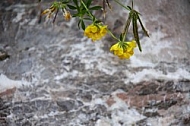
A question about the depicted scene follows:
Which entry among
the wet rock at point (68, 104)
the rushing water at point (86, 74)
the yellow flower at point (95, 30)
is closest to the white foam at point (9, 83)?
the rushing water at point (86, 74)

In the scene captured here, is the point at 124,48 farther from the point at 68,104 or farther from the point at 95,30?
the point at 68,104

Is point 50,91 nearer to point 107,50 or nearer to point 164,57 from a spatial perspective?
point 107,50

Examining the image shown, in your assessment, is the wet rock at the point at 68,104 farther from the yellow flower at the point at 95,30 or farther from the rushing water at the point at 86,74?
the yellow flower at the point at 95,30

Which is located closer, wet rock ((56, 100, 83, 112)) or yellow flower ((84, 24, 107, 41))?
yellow flower ((84, 24, 107, 41))

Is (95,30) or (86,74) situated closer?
(95,30)

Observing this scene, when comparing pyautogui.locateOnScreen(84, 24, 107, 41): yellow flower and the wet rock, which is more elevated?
pyautogui.locateOnScreen(84, 24, 107, 41): yellow flower

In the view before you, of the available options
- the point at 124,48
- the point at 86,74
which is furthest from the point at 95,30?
the point at 86,74

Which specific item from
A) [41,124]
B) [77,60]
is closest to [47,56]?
[77,60]

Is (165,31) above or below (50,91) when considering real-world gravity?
above

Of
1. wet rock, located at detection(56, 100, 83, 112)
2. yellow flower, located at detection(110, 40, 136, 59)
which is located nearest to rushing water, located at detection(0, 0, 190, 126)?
wet rock, located at detection(56, 100, 83, 112)

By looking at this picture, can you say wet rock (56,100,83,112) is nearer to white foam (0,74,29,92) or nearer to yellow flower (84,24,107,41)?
white foam (0,74,29,92)

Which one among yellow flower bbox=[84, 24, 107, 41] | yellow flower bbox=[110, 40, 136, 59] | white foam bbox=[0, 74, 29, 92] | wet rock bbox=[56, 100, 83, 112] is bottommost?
wet rock bbox=[56, 100, 83, 112]
